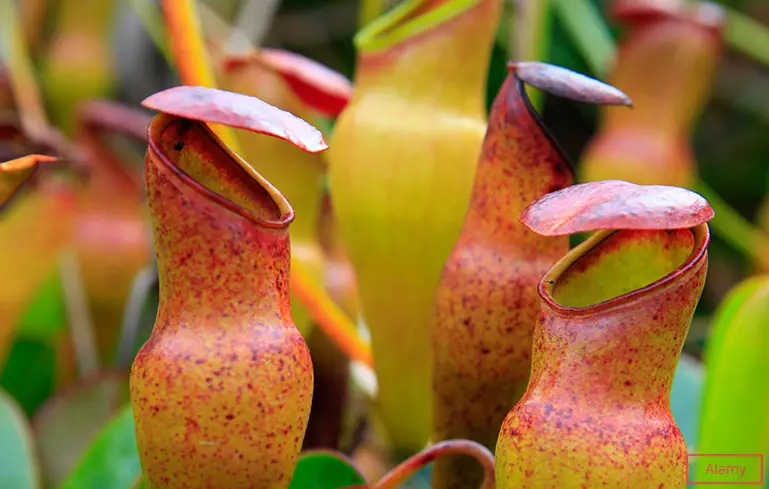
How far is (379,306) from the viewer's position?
0.72m

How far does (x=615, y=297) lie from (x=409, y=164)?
22cm

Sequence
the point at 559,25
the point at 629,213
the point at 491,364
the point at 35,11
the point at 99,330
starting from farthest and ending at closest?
the point at 559,25 < the point at 35,11 < the point at 99,330 < the point at 491,364 < the point at 629,213

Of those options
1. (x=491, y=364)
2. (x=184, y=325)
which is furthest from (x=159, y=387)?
(x=491, y=364)

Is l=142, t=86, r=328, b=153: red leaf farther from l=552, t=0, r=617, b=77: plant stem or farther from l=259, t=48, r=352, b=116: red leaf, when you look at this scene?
l=552, t=0, r=617, b=77: plant stem

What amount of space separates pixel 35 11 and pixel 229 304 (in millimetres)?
1057

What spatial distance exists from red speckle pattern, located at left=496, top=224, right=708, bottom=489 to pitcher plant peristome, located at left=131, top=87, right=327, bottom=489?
12cm

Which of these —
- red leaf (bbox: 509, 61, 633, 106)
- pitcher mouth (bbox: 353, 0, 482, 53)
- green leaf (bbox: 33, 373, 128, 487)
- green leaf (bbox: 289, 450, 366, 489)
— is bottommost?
green leaf (bbox: 33, 373, 128, 487)

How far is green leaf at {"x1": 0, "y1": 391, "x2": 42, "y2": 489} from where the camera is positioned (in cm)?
70

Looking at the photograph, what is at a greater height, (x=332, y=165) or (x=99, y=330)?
(x=332, y=165)

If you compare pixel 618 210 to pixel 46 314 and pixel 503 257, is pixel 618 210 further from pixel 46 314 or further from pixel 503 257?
pixel 46 314

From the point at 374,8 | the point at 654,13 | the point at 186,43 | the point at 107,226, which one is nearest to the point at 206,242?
the point at 186,43

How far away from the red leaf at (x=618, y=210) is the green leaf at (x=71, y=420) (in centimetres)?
50

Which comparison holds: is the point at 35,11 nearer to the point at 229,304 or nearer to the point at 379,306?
the point at 379,306

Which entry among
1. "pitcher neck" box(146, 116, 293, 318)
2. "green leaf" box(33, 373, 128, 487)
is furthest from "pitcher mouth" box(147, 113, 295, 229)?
"green leaf" box(33, 373, 128, 487)
